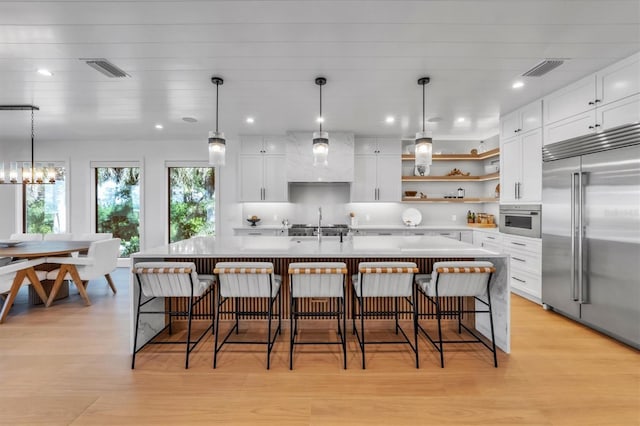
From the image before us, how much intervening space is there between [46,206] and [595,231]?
8.68 metres

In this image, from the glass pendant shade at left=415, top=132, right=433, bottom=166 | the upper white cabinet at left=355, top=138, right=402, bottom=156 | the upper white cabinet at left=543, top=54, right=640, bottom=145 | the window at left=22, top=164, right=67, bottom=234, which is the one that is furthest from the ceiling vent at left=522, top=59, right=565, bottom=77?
the window at left=22, top=164, right=67, bottom=234

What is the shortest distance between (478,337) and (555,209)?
1.73 meters

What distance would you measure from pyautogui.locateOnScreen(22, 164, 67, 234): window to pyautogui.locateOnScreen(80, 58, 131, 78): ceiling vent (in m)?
4.27

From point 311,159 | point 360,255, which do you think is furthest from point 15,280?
point 311,159

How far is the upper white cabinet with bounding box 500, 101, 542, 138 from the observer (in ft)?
12.0

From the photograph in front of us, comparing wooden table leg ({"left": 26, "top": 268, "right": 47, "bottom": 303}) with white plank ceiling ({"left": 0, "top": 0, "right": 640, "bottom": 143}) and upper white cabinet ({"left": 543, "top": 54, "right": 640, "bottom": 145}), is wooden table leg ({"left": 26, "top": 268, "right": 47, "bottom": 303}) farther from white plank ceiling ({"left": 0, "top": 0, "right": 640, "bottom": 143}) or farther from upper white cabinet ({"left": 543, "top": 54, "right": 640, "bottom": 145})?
upper white cabinet ({"left": 543, "top": 54, "right": 640, "bottom": 145})

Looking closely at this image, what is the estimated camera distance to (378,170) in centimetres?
538

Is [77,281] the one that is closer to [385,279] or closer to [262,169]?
→ [262,169]

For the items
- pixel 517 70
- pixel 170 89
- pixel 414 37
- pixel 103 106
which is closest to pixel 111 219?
pixel 103 106

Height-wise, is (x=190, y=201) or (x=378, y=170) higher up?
(x=378, y=170)

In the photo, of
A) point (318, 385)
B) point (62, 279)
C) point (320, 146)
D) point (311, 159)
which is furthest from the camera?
point (311, 159)

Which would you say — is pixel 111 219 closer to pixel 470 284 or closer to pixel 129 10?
pixel 129 10

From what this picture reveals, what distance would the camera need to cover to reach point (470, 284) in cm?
231

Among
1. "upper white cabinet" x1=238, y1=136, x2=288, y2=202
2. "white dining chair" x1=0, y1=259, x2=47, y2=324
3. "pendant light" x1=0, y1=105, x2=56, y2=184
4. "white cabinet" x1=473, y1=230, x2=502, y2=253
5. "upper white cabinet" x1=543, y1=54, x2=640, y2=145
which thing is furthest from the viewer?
"upper white cabinet" x1=238, y1=136, x2=288, y2=202
